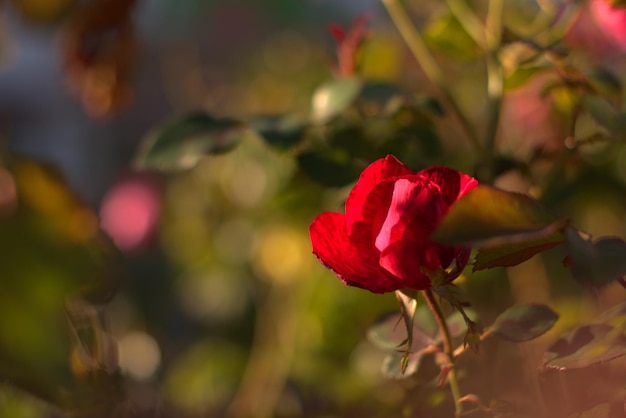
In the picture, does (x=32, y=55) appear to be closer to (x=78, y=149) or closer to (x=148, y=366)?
(x=78, y=149)

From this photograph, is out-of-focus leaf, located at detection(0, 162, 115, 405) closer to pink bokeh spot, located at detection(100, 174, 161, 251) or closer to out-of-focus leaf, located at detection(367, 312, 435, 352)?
out-of-focus leaf, located at detection(367, 312, 435, 352)

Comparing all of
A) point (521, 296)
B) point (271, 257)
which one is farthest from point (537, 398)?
point (271, 257)

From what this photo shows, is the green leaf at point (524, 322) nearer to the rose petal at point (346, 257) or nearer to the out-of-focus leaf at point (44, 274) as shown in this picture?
Answer: the rose petal at point (346, 257)

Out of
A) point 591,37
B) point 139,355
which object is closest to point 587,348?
point 591,37

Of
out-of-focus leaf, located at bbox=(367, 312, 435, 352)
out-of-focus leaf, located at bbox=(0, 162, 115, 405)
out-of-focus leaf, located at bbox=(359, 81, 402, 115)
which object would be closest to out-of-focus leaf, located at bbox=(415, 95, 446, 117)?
out-of-focus leaf, located at bbox=(359, 81, 402, 115)

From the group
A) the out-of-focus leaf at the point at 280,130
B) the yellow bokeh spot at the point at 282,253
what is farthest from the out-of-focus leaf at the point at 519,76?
the yellow bokeh spot at the point at 282,253

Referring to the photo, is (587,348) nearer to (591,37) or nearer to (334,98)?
(334,98)

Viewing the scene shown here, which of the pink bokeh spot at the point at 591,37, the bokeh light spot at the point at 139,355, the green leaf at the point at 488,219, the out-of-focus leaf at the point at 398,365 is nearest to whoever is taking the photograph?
the green leaf at the point at 488,219
